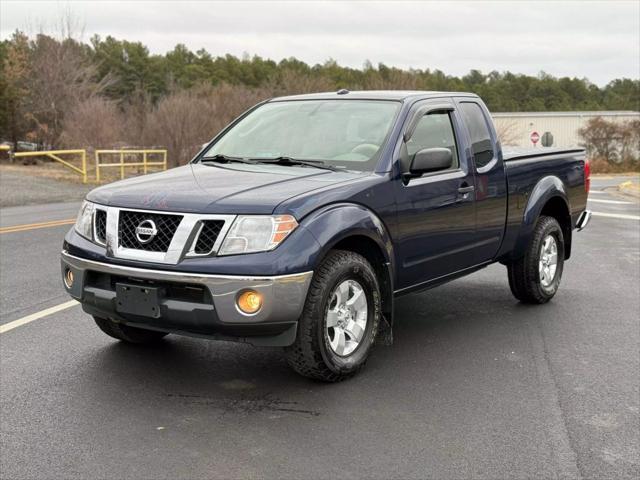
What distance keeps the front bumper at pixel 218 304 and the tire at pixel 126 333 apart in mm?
928

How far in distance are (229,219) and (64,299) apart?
3.50 meters

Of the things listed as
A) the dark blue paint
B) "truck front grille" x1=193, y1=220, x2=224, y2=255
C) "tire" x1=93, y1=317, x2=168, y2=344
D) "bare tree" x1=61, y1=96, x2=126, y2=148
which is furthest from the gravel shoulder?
"truck front grille" x1=193, y1=220, x2=224, y2=255

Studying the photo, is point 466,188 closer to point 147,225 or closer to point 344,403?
point 344,403

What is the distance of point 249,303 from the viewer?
4508mm

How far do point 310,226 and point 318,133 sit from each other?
146 cm

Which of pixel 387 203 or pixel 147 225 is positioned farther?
pixel 387 203

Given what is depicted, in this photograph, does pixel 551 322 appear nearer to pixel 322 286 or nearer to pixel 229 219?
pixel 322 286

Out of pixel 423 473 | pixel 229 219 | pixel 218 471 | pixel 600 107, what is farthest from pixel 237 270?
pixel 600 107

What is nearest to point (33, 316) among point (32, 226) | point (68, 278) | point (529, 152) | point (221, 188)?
point (68, 278)

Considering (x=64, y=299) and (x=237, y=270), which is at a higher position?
(x=237, y=270)

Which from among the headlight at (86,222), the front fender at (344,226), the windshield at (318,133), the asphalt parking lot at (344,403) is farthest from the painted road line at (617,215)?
the headlight at (86,222)

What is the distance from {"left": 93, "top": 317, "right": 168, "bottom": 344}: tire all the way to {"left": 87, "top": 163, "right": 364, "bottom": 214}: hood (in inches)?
39.6

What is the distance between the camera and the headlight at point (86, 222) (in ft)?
16.8

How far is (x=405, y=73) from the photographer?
61.2m
